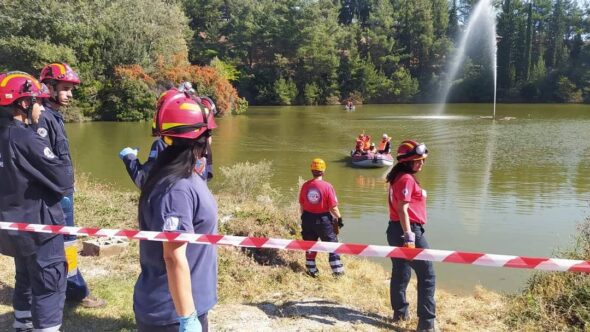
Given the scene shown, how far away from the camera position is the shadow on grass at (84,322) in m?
4.13

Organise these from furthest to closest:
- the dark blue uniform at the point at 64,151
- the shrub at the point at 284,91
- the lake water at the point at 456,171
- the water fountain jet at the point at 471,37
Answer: the water fountain jet at the point at 471,37, the shrub at the point at 284,91, the lake water at the point at 456,171, the dark blue uniform at the point at 64,151

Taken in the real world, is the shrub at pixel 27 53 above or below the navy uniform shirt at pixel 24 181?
above

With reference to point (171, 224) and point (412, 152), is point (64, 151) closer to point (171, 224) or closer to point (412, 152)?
point (171, 224)

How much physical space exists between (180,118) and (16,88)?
1621mm

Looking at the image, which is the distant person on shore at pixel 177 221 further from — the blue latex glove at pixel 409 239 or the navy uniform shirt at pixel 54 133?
the blue latex glove at pixel 409 239

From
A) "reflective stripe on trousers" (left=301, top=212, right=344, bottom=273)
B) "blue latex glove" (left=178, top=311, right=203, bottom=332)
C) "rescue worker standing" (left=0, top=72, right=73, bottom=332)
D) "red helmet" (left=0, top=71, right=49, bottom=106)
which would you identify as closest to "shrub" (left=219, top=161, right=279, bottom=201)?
"reflective stripe on trousers" (left=301, top=212, right=344, bottom=273)

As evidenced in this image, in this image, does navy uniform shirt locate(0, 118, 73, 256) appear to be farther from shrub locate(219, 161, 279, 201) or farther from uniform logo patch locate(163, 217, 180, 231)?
shrub locate(219, 161, 279, 201)

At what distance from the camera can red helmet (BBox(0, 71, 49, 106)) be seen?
329 cm

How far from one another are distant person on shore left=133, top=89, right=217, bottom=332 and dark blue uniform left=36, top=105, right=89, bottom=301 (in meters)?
1.60

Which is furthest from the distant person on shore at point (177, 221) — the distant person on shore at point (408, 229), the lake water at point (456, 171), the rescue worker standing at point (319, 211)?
the lake water at point (456, 171)

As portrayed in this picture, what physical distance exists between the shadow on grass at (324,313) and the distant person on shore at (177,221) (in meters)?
2.26

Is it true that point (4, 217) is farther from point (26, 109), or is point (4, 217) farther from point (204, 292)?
point (204, 292)

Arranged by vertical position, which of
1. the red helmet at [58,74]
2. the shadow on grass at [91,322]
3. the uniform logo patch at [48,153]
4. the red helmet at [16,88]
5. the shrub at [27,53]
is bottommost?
the shadow on grass at [91,322]

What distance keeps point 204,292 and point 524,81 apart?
66790mm
